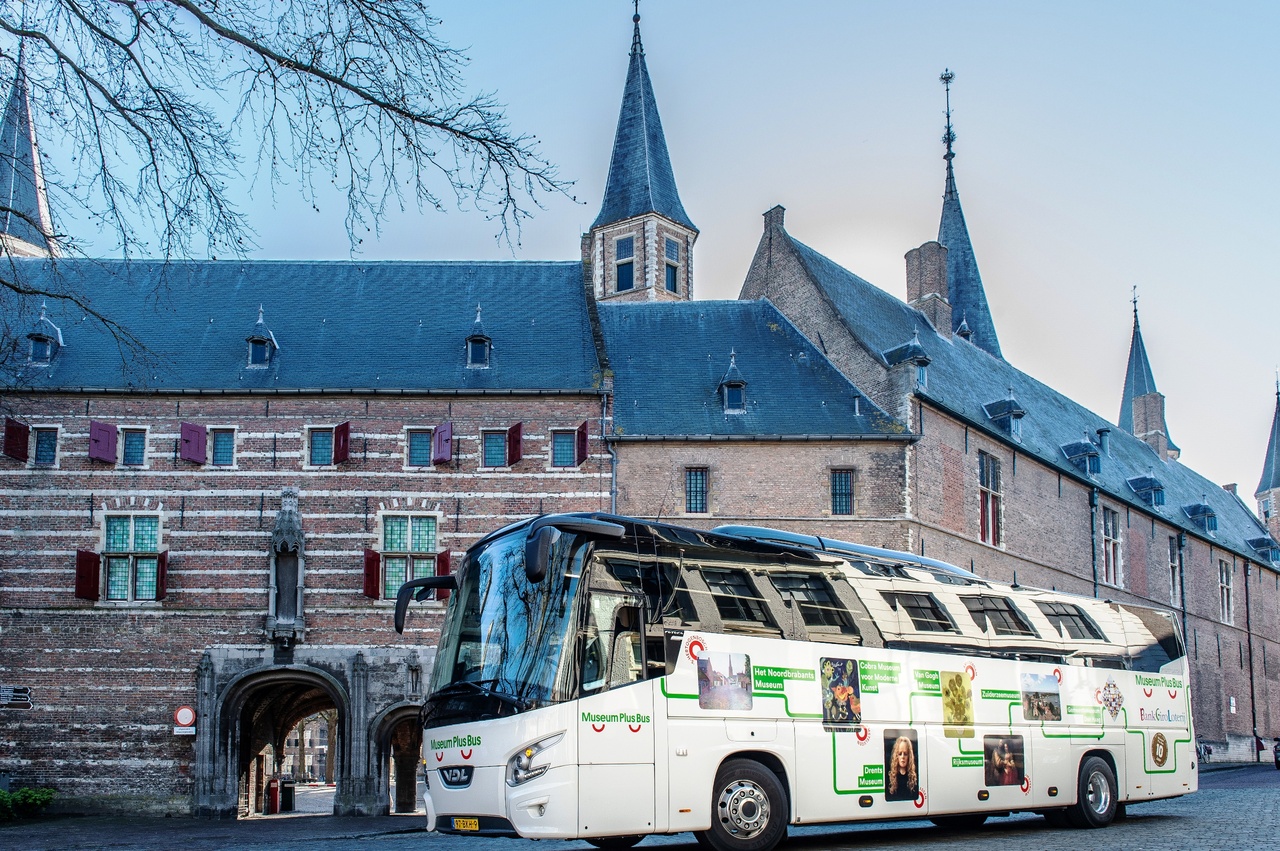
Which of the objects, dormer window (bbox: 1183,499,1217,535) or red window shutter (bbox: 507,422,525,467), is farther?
dormer window (bbox: 1183,499,1217,535)

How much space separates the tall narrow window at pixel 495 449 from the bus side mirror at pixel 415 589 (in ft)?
40.3

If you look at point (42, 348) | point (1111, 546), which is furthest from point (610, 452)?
point (1111, 546)

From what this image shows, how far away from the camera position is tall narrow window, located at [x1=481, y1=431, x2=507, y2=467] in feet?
80.3

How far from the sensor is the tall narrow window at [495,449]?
2447 cm

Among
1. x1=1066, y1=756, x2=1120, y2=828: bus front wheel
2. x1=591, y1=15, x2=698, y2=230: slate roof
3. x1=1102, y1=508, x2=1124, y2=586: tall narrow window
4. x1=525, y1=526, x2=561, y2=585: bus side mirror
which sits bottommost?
x1=1066, y1=756, x2=1120, y2=828: bus front wheel

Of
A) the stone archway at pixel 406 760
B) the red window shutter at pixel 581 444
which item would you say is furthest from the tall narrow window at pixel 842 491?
the stone archway at pixel 406 760

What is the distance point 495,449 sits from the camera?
80.4 ft

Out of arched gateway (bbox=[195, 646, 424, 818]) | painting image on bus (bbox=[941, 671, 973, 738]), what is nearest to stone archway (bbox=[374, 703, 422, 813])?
arched gateway (bbox=[195, 646, 424, 818])

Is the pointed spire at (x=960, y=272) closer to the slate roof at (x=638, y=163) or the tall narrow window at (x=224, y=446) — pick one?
the slate roof at (x=638, y=163)

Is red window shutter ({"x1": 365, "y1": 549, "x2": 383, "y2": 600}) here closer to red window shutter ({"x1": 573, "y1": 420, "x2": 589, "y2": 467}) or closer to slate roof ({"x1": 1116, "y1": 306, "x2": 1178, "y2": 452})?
red window shutter ({"x1": 573, "y1": 420, "x2": 589, "y2": 467})

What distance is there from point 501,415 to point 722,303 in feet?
24.0

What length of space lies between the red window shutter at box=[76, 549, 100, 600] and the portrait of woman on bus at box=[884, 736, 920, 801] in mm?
17192

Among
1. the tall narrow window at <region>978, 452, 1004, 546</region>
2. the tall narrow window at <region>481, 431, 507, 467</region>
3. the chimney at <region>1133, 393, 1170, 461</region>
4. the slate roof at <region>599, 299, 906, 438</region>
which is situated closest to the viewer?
the tall narrow window at <region>481, 431, 507, 467</region>

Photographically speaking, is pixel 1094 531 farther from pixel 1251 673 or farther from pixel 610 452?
pixel 610 452
